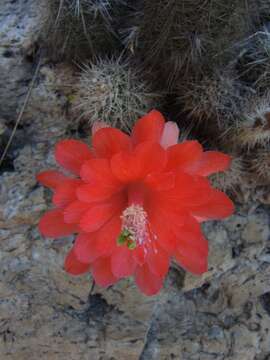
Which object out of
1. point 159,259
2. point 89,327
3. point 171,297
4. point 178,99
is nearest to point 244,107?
point 178,99

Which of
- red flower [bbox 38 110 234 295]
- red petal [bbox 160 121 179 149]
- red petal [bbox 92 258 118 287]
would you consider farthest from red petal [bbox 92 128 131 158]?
red petal [bbox 92 258 118 287]

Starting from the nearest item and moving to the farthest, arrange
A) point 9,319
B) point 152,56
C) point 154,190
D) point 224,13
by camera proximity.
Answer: point 154,190
point 224,13
point 152,56
point 9,319

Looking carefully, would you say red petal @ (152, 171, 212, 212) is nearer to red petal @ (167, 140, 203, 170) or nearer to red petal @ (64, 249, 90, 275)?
red petal @ (167, 140, 203, 170)

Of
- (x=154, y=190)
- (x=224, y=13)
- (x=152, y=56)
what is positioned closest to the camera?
(x=154, y=190)

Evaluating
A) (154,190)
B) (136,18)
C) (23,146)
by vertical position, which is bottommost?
(23,146)

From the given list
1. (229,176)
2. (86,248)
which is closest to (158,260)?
(86,248)

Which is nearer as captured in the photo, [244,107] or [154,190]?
[154,190]

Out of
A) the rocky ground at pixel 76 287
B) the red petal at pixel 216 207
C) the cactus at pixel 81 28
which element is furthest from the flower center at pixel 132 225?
the cactus at pixel 81 28

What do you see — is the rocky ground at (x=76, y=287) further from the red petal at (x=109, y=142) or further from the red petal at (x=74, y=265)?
the red petal at (x=109, y=142)

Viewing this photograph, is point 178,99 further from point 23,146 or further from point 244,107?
point 23,146
